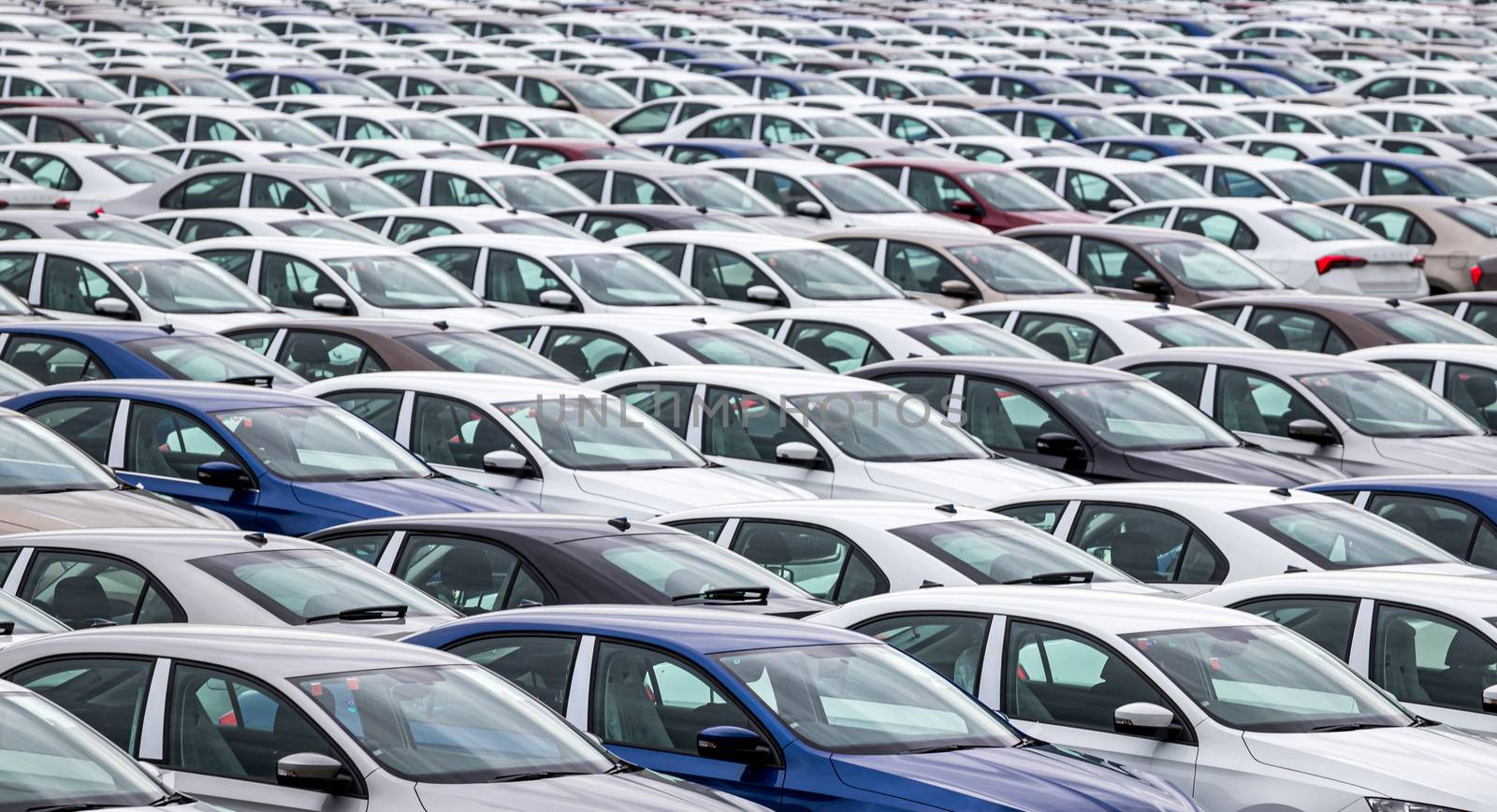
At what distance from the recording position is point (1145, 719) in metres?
8.43

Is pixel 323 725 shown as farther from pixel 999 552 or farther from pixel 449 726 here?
pixel 999 552

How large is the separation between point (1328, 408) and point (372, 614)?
772cm

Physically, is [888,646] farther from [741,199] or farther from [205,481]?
[741,199]

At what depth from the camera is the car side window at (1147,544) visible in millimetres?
11633

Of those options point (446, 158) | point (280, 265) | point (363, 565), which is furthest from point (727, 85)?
point (363, 565)

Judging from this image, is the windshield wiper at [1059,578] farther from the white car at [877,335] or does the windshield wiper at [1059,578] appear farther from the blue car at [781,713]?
the white car at [877,335]

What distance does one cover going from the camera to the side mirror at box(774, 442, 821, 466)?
1349 cm

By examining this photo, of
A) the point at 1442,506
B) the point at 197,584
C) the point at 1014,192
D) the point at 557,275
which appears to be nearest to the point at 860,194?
the point at 1014,192

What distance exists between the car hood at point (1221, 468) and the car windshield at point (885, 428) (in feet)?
3.21

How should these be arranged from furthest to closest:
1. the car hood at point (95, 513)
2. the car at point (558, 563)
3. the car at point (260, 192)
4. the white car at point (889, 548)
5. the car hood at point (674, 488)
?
the car at point (260, 192) < the car hood at point (674, 488) < the car hood at point (95, 513) < the white car at point (889, 548) < the car at point (558, 563)

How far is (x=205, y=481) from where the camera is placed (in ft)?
40.0

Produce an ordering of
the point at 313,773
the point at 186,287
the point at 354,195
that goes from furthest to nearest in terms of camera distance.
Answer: the point at 354,195
the point at 186,287
the point at 313,773

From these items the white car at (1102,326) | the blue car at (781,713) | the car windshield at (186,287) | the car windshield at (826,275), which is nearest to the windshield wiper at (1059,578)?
the blue car at (781,713)

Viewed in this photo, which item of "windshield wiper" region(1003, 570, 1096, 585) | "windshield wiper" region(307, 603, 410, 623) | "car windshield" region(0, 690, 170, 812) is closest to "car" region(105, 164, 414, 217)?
"windshield wiper" region(1003, 570, 1096, 585)
